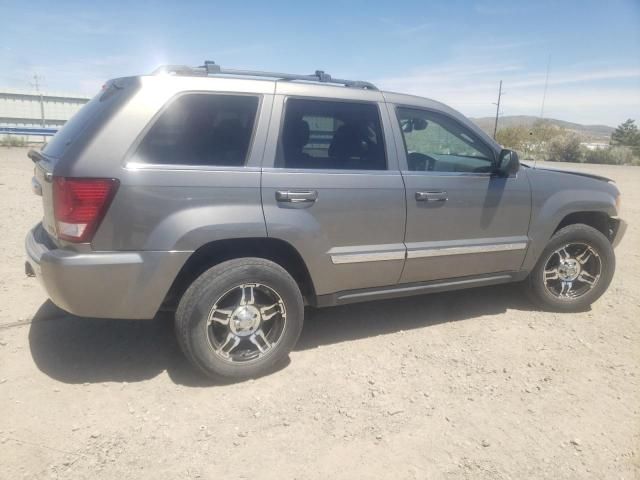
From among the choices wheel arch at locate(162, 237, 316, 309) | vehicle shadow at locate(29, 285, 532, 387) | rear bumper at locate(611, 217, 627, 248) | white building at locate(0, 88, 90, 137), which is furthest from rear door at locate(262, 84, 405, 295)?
white building at locate(0, 88, 90, 137)

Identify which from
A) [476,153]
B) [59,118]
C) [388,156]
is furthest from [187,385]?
[59,118]

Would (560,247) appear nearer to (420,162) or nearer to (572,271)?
(572,271)

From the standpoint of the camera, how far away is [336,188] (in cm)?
299

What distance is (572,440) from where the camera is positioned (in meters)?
2.44

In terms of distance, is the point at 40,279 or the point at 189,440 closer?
the point at 189,440

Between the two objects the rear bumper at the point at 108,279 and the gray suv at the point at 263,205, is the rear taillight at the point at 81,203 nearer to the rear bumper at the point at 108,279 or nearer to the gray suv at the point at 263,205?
the gray suv at the point at 263,205

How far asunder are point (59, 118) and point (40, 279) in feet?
78.1

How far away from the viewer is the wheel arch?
112 inches

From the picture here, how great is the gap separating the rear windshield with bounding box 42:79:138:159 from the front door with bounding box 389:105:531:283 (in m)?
1.89

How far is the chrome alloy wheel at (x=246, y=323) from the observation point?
286 centimetres

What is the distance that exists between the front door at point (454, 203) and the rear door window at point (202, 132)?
1.18 metres

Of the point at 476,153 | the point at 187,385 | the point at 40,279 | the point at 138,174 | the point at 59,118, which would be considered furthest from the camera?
the point at 59,118

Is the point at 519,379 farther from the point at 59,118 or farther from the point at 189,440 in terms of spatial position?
the point at 59,118

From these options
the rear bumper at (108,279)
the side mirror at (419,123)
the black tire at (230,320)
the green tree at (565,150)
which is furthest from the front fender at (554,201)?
the green tree at (565,150)
